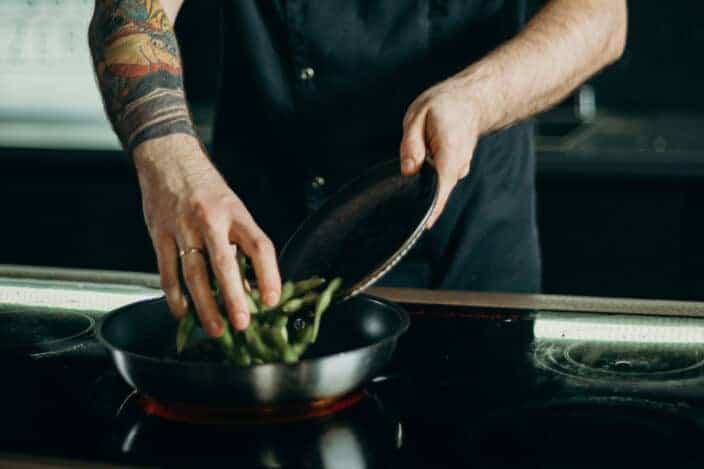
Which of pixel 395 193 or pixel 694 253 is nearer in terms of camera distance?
pixel 395 193

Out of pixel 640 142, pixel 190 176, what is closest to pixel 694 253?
pixel 640 142

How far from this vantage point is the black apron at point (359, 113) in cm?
160

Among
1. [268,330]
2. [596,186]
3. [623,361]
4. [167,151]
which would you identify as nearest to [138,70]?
[167,151]

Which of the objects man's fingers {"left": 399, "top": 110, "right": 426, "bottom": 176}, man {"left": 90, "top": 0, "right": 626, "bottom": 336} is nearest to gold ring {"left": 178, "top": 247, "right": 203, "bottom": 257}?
man's fingers {"left": 399, "top": 110, "right": 426, "bottom": 176}

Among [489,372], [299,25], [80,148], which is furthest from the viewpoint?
[80,148]

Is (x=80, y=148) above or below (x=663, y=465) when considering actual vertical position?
below

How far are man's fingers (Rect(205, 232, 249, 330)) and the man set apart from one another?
15.1 inches

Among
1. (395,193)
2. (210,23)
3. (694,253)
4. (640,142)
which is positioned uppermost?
(395,193)

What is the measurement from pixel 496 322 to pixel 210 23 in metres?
2.09

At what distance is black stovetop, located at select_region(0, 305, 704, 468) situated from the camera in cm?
91

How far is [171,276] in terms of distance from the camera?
1078 millimetres

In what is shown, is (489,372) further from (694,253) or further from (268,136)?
(694,253)

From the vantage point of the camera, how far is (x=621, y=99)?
3010 millimetres

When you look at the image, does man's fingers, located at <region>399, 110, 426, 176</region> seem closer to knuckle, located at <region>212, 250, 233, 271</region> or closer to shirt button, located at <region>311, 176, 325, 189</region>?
knuckle, located at <region>212, 250, 233, 271</region>
